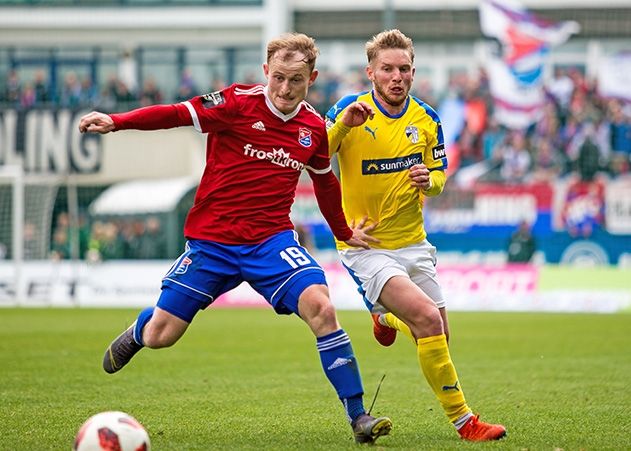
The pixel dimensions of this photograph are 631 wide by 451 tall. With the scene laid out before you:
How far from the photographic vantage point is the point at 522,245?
2777 cm

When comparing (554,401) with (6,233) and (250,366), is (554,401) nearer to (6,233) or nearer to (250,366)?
(250,366)

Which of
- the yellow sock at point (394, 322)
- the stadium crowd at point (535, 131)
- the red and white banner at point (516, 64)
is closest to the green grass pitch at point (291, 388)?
the yellow sock at point (394, 322)

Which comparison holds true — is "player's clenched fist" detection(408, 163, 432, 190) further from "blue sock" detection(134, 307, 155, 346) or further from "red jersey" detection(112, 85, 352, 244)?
"blue sock" detection(134, 307, 155, 346)

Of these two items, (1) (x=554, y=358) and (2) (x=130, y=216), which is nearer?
(1) (x=554, y=358)

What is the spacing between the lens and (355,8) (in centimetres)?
4228

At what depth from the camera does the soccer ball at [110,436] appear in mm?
6445

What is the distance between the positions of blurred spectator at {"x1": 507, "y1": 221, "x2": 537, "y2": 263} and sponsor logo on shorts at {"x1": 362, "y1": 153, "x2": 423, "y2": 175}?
63.6 ft

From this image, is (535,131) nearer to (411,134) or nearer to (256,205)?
(411,134)

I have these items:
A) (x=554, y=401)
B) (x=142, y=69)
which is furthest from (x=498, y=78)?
(x=554, y=401)

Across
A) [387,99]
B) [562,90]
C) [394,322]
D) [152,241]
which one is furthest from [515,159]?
[387,99]

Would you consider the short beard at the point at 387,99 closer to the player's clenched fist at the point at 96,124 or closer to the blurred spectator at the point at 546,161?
the player's clenched fist at the point at 96,124

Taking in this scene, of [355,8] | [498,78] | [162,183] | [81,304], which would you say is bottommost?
[81,304]

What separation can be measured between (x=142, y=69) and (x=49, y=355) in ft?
94.2

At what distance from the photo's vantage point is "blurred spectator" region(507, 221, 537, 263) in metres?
27.6
